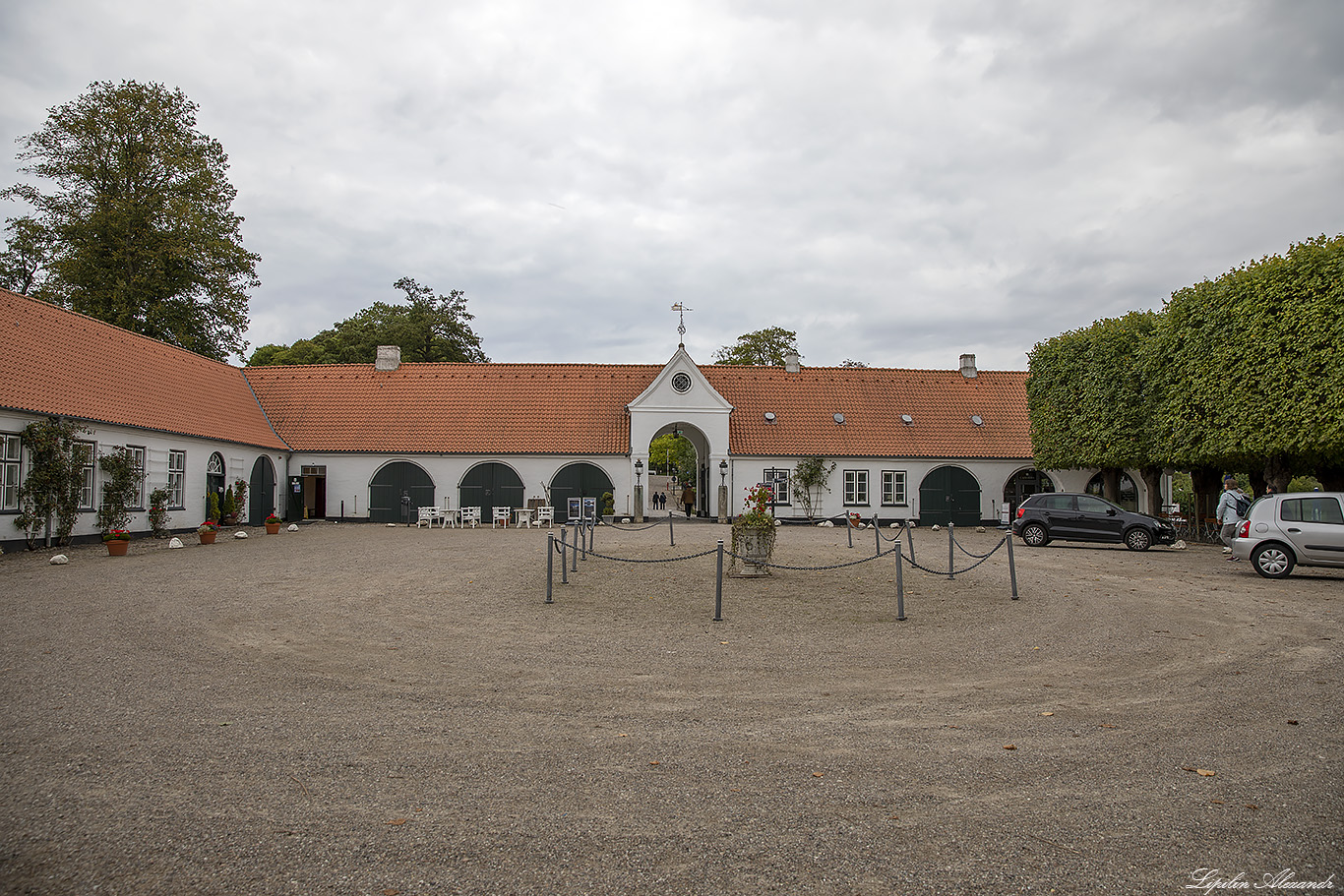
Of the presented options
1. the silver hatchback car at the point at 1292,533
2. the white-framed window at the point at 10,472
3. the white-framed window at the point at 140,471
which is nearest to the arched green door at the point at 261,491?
the white-framed window at the point at 140,471

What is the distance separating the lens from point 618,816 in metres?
4.37

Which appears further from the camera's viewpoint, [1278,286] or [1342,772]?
[1278,286]

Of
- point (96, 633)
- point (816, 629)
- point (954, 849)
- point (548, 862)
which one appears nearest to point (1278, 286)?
point (816, 629)

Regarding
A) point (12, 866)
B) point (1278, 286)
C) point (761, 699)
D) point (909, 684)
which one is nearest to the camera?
point (12, 866)

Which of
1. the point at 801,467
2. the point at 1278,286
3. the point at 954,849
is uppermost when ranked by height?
the point at 1278,286

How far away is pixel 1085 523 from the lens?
22469 millimetres

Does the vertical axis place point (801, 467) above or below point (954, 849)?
above

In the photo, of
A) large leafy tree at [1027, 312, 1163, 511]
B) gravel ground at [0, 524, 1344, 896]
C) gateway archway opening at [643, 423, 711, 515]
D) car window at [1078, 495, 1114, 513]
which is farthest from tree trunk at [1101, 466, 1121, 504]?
gravel ground at [0, 524, 1344, 896]

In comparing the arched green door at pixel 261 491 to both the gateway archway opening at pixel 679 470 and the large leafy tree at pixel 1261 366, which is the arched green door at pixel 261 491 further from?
the large leafy tree at pixel 1261 366

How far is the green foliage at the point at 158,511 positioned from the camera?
2333cm

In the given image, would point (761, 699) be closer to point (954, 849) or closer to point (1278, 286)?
point (954, 849)

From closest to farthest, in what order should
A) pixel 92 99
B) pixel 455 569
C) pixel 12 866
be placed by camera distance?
1. pixel 12 866
2. pixel 455 569
3. pixel 92 99

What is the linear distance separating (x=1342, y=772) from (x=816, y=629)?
5455 mm

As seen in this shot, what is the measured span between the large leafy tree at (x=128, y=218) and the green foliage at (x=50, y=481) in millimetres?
14511
